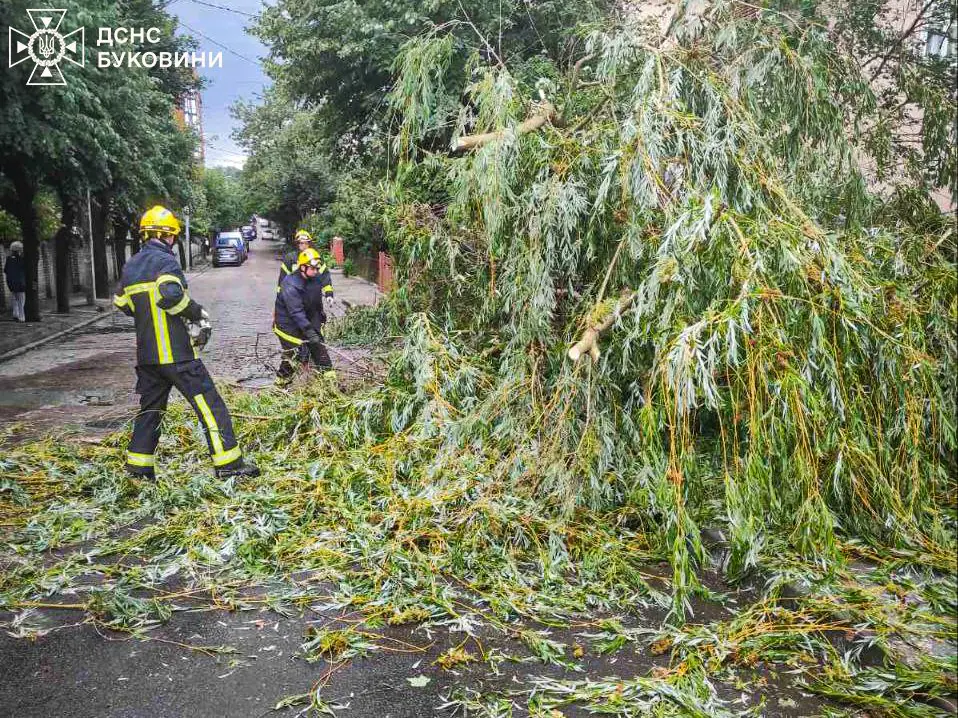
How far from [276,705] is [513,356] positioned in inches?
114

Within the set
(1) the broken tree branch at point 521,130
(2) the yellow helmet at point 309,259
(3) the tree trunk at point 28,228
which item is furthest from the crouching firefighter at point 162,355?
(3) the tree trunk at point 28,228

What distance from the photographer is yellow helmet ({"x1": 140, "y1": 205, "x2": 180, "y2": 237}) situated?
5.86 meters

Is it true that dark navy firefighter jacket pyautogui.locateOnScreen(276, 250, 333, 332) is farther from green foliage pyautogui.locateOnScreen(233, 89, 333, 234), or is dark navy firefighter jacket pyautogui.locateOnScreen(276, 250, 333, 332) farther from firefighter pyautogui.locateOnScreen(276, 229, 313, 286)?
green foliage pyautogui.locateOnScreen(233, 89, 333, 234)

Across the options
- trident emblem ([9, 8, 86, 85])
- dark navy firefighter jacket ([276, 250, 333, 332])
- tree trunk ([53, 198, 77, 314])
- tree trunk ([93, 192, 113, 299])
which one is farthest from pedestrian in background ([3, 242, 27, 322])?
dark navy firefighter jacket ([276, 250, 333, 332])

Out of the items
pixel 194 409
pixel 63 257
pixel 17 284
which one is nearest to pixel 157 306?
pixel 194 409

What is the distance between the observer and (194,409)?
5.80m

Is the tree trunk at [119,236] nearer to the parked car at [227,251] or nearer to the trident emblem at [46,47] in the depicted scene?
the parked car at [227,251]

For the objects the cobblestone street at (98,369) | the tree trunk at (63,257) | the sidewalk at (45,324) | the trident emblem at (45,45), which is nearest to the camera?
the cobblestone street at (98,369)

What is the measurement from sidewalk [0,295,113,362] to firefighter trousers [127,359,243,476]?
27.2ft

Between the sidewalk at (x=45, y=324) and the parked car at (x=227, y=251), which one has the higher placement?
the parked car at (x=227, y=251)

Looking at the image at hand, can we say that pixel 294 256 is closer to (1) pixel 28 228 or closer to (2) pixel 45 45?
(2) pixel 45 45

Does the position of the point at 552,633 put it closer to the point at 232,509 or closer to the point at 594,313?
the point at 594,313

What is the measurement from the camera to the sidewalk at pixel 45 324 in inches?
544

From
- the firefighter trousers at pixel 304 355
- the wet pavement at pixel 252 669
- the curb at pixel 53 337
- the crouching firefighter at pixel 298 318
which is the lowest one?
the wet pavement at pixel 252 669
